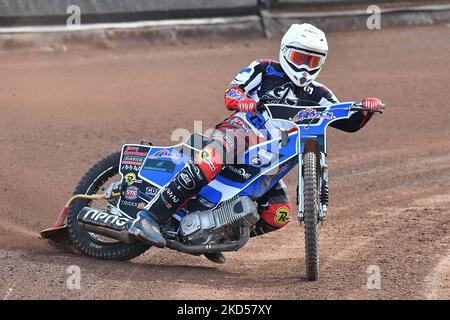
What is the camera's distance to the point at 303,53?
298 inches

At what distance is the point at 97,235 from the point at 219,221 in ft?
3.76

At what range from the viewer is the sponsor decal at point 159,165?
7.74m

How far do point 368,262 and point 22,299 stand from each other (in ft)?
9.40

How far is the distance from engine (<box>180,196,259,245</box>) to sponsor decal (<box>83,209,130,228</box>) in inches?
19.1

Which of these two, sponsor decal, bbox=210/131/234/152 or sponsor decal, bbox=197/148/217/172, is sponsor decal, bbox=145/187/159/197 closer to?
sponsor decal, bbox=197/148/217/172

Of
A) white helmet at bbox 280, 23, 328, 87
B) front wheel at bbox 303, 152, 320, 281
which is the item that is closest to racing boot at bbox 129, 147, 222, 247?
front wheel at bbox 303, 152, 320, 281

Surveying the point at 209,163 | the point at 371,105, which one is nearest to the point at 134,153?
the point at 209,163

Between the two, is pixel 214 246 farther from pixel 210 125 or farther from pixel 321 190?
pixel 210 125

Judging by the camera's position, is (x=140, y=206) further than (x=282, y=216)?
Yes

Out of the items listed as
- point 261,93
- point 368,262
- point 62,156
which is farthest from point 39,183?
point 368,262

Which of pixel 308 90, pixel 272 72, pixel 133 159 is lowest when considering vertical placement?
pixel 133 159

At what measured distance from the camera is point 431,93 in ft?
47.6

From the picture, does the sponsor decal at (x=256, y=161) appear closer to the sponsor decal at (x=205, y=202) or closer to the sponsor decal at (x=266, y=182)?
the sponsor decal at (x=266, y=182)

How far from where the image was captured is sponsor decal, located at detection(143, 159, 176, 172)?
25.4 ft
